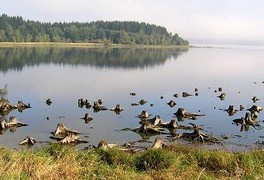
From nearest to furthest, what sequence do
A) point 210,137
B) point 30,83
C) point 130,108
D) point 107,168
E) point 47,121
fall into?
point 107,168 < point 210,137 < point 47,121 < point 130,108 < point 30,83

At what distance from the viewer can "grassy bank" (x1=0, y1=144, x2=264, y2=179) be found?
11.0 meters

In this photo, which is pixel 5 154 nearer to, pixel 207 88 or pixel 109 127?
pixel 109 127

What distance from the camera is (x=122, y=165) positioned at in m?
13.6

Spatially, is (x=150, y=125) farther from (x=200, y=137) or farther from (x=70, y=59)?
(x=70, y=59)

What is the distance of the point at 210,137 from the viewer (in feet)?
97.7

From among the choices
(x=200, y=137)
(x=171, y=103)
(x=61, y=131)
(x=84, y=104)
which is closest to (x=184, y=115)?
(x=171, y=103)

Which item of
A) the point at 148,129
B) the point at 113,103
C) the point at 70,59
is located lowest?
the point at 70,59

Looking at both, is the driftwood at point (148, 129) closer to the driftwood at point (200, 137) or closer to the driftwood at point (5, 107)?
the driftwood at point (200, 137)

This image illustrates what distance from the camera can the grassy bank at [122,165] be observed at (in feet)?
36.1

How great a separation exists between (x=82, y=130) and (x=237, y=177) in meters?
21.2

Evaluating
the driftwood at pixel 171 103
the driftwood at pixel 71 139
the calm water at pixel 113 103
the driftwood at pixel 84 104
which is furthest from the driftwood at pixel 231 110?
the driftwood at pixel 71 139

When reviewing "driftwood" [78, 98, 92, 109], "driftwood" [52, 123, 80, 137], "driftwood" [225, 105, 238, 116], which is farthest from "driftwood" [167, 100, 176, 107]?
"driftwood" [52, 123, 80, 137]

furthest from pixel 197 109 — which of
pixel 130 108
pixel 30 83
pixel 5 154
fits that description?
pixel 5 154

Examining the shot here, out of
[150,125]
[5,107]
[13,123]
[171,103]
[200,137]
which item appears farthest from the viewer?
[171,103]
